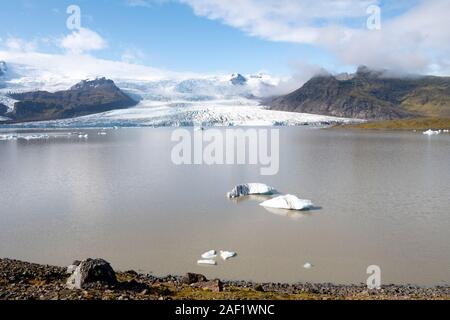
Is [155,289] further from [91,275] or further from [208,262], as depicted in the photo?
[208,262]

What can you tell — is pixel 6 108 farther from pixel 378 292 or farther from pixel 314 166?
pixel 378 292

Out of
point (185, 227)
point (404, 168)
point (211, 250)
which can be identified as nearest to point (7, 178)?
point (185, 227)

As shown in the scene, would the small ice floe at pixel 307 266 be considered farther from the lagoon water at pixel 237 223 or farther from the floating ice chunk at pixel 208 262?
the floating ice chunk at pixel 208 262

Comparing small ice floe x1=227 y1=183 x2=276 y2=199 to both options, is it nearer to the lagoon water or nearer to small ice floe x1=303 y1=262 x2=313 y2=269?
the lagoon water

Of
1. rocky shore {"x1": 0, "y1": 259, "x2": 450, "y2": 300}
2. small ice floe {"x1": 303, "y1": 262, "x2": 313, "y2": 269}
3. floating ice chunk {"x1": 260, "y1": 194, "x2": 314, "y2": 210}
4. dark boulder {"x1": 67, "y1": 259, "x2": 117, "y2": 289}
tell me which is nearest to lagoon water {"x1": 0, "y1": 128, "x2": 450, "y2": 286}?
small ice floe {"x1": 303, "y1": 262, "x2": 313, "y2": 269}

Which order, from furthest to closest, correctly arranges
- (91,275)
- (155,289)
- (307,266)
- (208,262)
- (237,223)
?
1. (237,223)
2. (208,262)
3. (307,266)
4. (155,289)
5. (91,275)

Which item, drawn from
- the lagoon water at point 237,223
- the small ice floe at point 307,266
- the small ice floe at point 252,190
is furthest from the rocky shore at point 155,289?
the small ice floe at point 252,190

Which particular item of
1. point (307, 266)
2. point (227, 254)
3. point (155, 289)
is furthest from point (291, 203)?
point (155, 289)

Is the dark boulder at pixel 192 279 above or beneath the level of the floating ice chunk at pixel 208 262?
above
